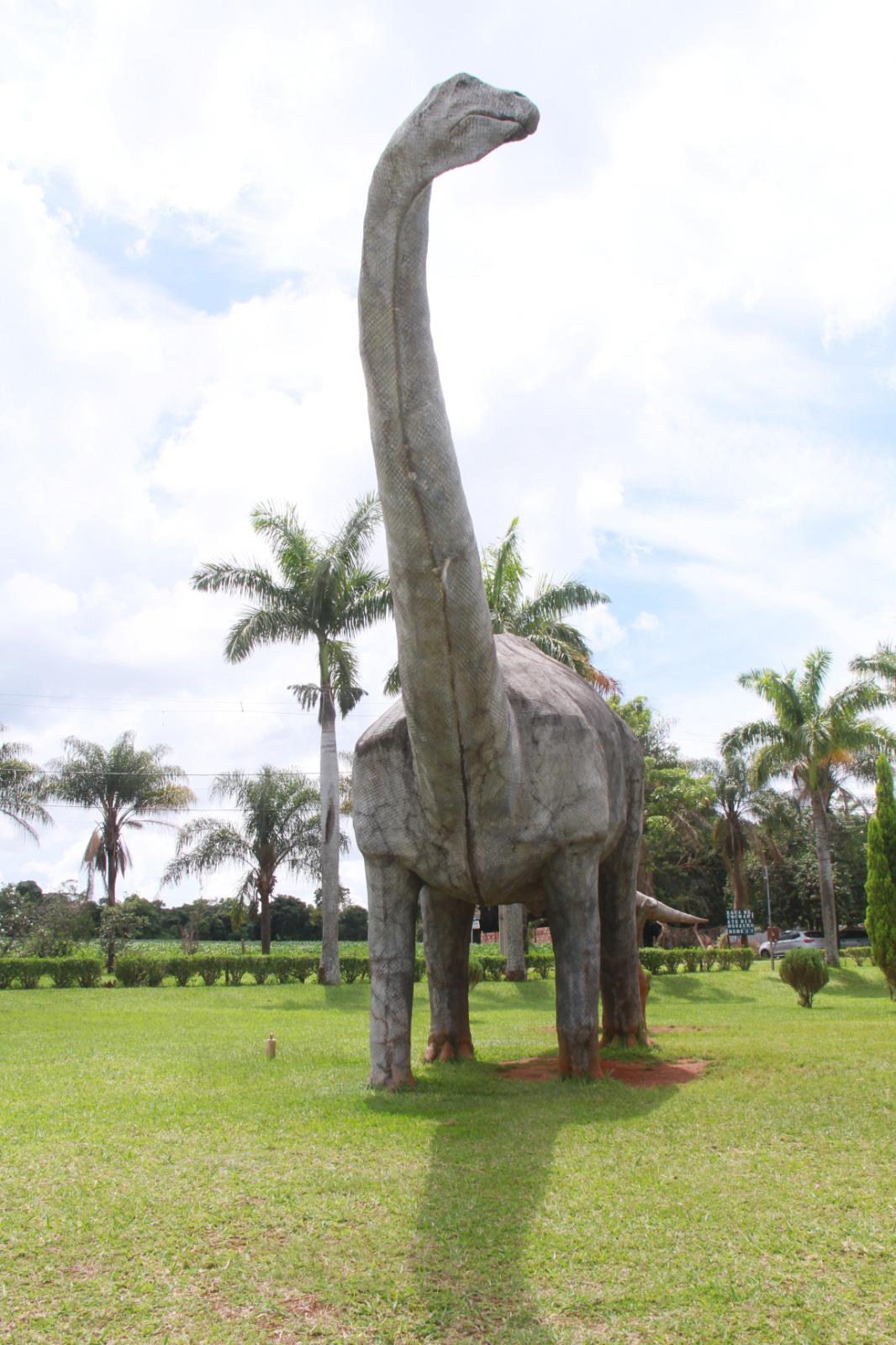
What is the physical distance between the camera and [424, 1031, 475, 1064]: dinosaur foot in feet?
32.6

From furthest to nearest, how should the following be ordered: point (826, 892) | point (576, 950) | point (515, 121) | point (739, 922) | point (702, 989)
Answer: point (739, 922) < point (826, 892) < point (702, 989) < point (576, 950) < point (515, 121)

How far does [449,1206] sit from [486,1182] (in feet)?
1.62

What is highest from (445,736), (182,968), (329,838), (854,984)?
(445,736)

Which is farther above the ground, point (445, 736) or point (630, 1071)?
point (445, 736)

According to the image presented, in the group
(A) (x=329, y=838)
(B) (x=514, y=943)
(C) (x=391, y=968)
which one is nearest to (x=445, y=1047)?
(C) (x=391, y=968)

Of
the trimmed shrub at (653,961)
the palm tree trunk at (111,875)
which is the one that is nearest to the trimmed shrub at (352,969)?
the trimmed shrub at (653,961)

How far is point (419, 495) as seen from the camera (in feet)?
20.1

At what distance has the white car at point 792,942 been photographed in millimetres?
40375

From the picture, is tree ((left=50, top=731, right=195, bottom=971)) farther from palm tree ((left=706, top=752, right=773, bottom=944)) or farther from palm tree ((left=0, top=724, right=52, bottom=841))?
palm tree ((left=706, top=752, right=773, bottom=944))

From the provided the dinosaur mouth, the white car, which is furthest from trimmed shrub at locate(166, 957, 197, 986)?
the dinosaur mouth

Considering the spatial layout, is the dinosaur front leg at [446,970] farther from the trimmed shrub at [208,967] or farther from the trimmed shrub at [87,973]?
the trimmed shrub at [87,973]

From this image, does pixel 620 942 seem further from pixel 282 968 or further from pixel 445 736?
pixel 282 968

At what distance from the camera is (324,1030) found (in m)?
14.5

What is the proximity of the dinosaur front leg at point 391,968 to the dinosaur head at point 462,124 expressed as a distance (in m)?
4.78
